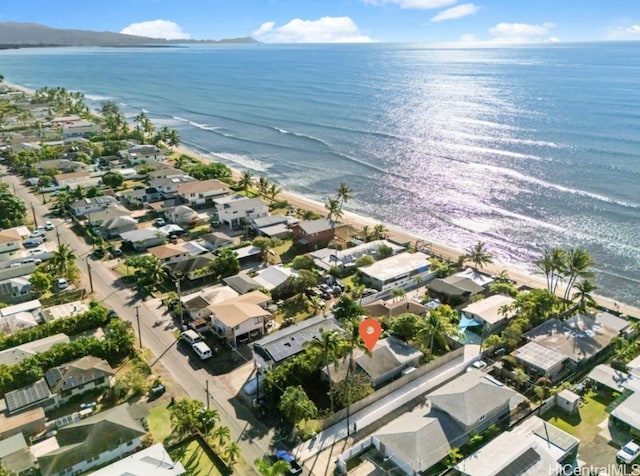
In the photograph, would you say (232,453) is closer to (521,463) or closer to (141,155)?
(521,463)

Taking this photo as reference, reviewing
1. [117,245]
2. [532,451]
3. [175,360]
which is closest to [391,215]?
[117,245]

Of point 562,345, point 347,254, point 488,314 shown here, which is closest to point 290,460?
point 488,314

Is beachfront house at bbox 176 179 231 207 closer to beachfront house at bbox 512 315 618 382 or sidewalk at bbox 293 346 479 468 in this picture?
sidewalk at bbox 293 346 479 468

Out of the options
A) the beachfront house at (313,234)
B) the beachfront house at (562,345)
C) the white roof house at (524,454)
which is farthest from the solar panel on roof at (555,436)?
the beachfront house at (313,234)

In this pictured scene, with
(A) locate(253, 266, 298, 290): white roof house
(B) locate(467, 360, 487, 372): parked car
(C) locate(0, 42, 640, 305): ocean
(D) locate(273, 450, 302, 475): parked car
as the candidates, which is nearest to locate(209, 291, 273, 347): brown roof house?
(A) locate(253, 266, 298, 290): white roof house

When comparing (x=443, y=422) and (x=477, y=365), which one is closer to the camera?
(x=443, y=422)

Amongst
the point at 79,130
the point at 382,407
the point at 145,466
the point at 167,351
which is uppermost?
the point at 79,130
